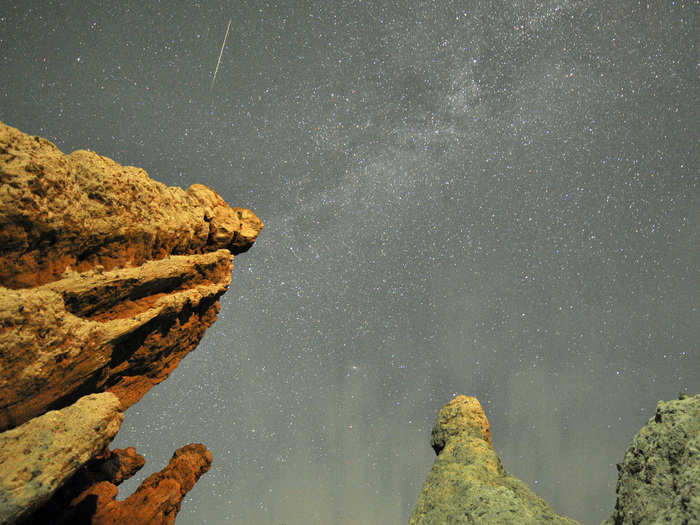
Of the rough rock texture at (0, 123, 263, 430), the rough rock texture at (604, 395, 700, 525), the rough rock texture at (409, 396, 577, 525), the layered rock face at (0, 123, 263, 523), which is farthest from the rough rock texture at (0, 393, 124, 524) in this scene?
the rough rock texture at (604, 395, 700, 525)

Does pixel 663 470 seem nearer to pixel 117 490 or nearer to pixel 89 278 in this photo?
pixel 89 278

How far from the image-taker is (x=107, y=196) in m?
5.52

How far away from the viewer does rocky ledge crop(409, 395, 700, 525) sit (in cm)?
384

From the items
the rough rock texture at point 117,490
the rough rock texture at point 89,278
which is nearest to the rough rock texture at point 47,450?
the rough rock texture at point 89,278

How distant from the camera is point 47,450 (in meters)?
3.65

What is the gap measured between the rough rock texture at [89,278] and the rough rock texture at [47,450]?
0.43 meters

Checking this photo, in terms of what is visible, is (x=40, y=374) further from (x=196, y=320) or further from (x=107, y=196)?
(x=196, y=320)

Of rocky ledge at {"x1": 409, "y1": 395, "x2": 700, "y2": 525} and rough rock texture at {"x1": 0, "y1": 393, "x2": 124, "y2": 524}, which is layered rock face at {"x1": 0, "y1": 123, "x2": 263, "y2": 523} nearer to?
rough rock texture at {"x1": 0, "y1": 393, "x2": 124, "y2": 524}

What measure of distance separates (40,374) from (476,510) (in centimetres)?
636

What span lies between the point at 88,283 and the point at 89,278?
0.34 ft

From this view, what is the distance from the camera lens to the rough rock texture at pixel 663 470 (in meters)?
3.61

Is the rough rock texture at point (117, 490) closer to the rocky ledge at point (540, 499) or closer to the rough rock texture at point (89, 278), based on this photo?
the rough rock texture at point (89, 278)

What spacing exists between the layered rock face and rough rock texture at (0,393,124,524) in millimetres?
25

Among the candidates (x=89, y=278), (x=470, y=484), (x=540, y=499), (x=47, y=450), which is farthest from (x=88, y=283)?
(x=540, y=499)
